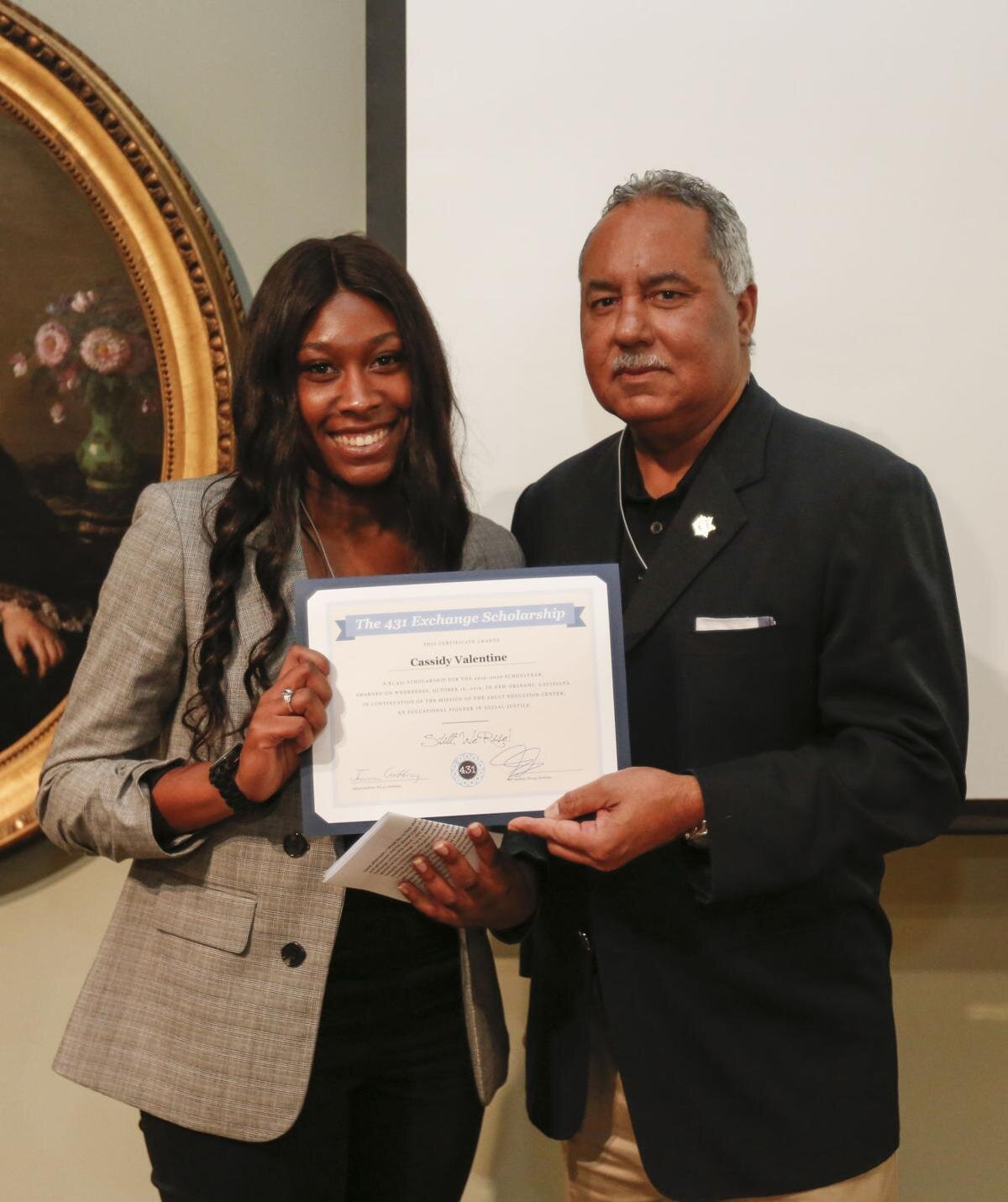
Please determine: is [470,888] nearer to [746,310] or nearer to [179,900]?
[179,900]

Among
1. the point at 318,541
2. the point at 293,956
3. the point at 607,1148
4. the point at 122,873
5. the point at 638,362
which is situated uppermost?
the point at 638,362

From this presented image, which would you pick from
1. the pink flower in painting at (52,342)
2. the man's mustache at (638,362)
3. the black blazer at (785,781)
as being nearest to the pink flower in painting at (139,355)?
the pink flower in painting at (52,342)

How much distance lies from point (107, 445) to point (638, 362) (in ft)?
3.49

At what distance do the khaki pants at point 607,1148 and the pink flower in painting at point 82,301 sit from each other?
1444 millimetres

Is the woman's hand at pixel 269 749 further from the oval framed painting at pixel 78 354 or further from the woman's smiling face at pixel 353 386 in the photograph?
the oval framed painting at pixel 78 354

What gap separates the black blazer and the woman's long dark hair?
0.31 meters

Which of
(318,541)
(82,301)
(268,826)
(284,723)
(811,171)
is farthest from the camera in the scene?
(82,301)

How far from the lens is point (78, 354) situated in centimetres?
200

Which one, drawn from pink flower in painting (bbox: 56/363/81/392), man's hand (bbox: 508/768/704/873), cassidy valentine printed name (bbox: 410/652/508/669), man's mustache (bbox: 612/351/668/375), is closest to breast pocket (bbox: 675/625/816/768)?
man's hand (bbox: 508/768/704/873)

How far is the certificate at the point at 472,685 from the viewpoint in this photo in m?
1.26

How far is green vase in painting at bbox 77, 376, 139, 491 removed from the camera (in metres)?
2.00

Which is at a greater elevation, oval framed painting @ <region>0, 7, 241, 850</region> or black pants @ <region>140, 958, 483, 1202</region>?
oval framed painting @ <region>0, 7, 241, 850</region>
